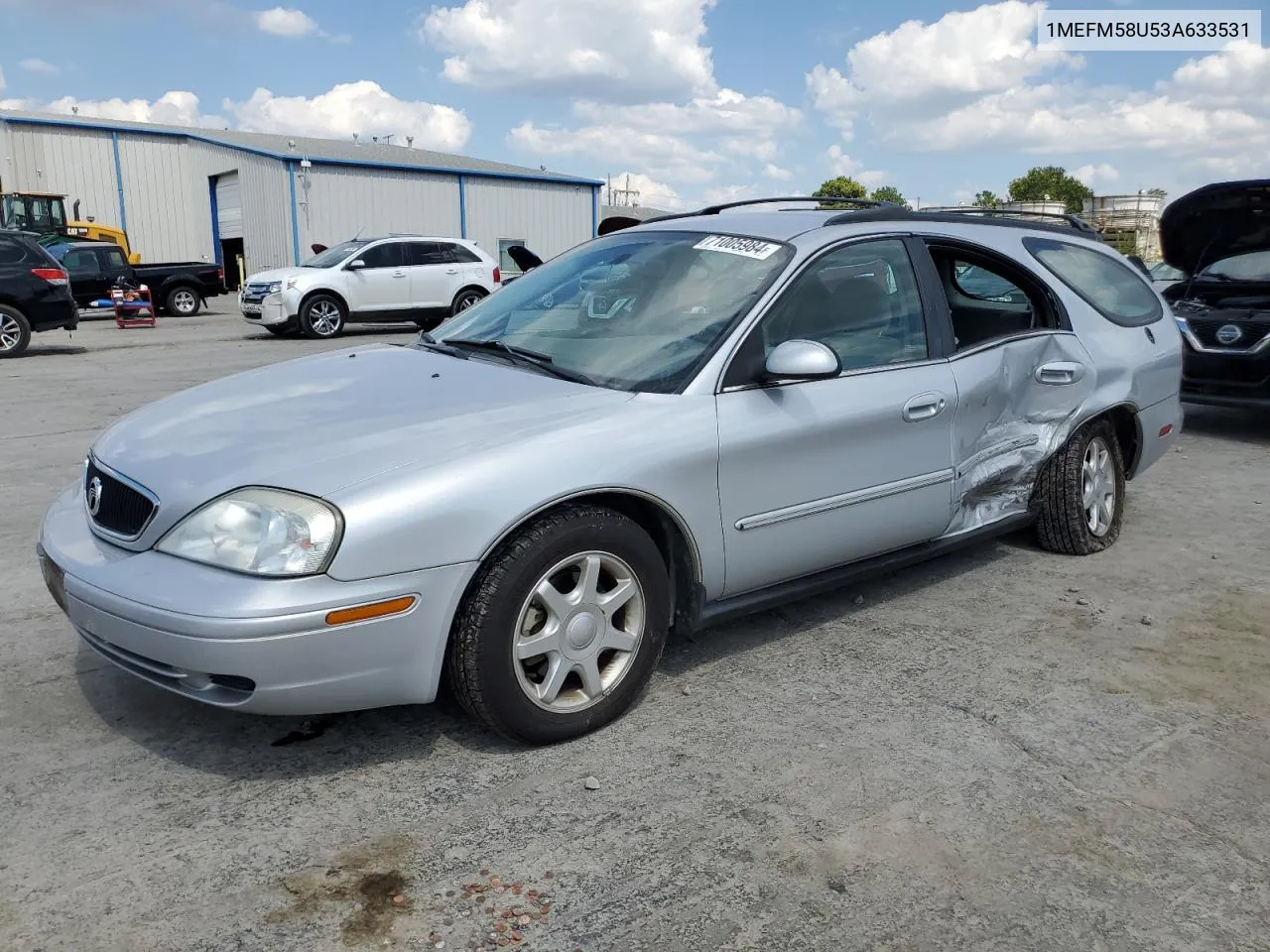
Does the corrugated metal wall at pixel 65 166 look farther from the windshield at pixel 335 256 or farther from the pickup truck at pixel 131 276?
the windshield at pixel 335 256

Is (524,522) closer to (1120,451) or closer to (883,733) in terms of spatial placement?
(883,733)

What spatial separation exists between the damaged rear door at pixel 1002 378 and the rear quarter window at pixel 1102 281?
21 centimetres

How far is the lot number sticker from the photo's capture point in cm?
369

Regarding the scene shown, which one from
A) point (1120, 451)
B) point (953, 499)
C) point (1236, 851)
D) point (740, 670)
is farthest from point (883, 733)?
point (1120, 451)

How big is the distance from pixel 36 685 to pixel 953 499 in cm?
334

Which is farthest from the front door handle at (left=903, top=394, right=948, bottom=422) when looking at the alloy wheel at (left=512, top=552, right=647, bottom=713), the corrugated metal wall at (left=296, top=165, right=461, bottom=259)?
the corrugated metal wall at (left=296, top=165, right=461, bottom=259)

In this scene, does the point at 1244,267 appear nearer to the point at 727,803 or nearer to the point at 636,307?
the point at 636,307

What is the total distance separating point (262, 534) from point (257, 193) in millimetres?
31763

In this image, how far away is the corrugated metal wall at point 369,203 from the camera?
96.0 ft

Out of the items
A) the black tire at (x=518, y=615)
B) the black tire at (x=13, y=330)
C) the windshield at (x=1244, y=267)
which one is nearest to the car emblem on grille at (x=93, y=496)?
the black tire at (x=518, y=615)

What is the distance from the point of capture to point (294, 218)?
2900cm

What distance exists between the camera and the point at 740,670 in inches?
141

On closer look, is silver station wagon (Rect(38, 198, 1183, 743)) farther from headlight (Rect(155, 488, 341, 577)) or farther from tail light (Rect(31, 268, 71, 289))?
tail light (Rect(31, 268, 71, 289))

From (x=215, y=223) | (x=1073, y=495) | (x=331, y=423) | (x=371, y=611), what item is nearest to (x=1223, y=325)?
(x=1073, y=495)
